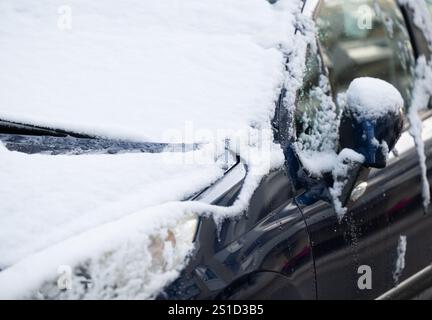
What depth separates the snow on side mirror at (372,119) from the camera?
1.80 meters

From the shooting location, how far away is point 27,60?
218 cm

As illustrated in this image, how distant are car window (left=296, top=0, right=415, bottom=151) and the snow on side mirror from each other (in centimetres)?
16

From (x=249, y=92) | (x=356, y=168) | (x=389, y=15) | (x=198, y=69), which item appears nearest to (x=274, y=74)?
(x=249, y=92)

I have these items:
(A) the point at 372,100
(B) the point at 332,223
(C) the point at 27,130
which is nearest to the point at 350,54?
(A) the point at 372,100

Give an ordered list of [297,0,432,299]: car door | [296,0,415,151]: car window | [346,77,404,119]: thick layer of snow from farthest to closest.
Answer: [296,0,415,151]: car window
[297,0,432,299]: car door
[346,77,404,119]: thick layer of snow

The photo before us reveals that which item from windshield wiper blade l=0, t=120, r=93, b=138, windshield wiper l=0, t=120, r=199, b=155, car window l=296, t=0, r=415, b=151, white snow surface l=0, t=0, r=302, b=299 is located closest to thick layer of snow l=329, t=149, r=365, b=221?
car window l=296, t=0, r=415, b=151

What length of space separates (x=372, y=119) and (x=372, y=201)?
35cm

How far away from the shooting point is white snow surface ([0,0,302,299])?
4.91 feet

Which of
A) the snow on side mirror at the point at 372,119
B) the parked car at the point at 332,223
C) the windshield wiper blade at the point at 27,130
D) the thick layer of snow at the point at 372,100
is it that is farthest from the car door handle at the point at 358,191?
the windshield wiper blade at the point at 27,130

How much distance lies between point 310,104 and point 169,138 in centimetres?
51

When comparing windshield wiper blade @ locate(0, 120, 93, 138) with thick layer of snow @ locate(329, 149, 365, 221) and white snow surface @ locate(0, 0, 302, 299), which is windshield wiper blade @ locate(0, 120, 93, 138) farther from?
thick layer of snow @ locate(329, 149, 365, 221)

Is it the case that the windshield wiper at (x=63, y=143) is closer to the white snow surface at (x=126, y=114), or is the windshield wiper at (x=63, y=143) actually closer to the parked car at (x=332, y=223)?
the white snow surface at (x=126, y=114)
